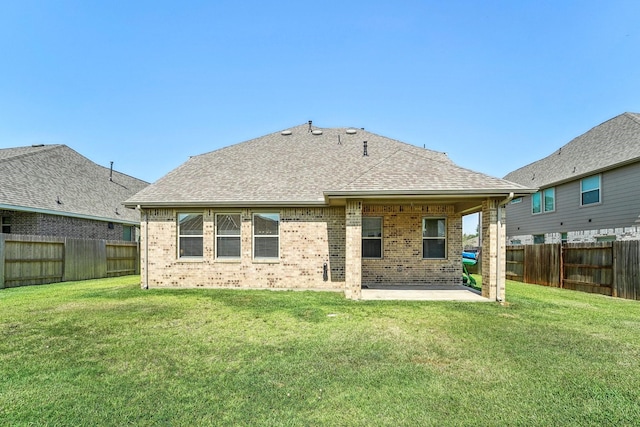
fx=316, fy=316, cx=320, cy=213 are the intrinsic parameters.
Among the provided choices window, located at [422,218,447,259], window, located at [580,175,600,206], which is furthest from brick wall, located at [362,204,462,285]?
window, located at [580,175,600,206]

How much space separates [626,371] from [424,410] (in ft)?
10.3

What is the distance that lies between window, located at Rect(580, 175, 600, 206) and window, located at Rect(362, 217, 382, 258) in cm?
1029

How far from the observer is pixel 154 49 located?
1116 cm

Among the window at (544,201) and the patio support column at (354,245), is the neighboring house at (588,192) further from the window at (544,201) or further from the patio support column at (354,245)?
the patio support column at (354,245)

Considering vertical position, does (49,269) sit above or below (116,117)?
below

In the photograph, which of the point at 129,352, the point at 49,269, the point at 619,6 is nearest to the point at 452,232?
the point at 619,6

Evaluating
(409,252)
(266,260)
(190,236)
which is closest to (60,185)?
(190,236)

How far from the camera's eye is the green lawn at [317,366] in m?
3.15

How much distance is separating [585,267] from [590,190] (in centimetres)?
524

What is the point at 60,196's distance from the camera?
610 inches

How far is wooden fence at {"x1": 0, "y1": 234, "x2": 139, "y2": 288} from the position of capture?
437 inches

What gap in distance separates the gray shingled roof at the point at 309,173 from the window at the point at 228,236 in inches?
29.2

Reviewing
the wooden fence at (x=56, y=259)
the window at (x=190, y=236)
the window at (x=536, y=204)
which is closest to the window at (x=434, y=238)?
the window at (x=190, y=236)

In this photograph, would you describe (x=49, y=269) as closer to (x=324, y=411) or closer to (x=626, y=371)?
(x=324, y=411)
